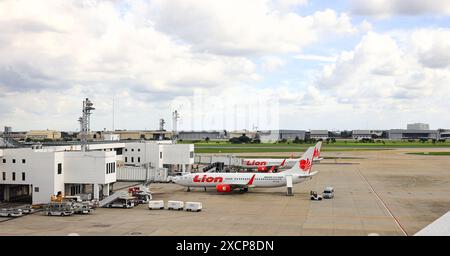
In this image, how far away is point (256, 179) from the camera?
70.6 meters

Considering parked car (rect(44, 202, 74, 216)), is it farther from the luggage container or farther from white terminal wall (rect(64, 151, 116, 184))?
the luggage container

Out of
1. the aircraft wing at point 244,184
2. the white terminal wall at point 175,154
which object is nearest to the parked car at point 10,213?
the aircraft wing at point 244,184

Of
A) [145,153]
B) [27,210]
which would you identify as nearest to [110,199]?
[27,210]

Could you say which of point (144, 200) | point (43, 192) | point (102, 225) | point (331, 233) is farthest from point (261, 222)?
point (43, 192)

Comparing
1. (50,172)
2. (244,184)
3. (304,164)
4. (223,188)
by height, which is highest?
(304,164)

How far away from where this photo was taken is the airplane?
69.6 m

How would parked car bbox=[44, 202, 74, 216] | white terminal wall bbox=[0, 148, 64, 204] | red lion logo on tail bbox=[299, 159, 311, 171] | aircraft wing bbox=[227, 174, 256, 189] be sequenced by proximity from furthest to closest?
1. aircraft wing bbox=[227, 174, 256, 189]
2. red lion logo on tail bbox=[299, 159, 311, 171]
3. white terminal wall bbox=[0, 148, 64, 204]
4. parked car bbox=[44, 202, 74, 216]

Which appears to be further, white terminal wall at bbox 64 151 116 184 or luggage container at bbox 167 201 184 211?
white terminal wall at bbox 64 151 116 184

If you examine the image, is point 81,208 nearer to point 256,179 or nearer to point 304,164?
point 256,179

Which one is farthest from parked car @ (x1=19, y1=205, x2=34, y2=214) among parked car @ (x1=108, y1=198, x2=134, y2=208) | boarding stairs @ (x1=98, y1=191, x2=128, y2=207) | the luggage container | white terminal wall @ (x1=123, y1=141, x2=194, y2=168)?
white terminal wall @ (x1=123, y1=141, x2=194, y2=168)

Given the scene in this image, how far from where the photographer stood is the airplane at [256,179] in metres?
69.6

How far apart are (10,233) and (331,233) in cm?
2734

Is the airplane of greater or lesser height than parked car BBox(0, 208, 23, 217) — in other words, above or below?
above

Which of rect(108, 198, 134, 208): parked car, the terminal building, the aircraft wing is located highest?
the terminal building
